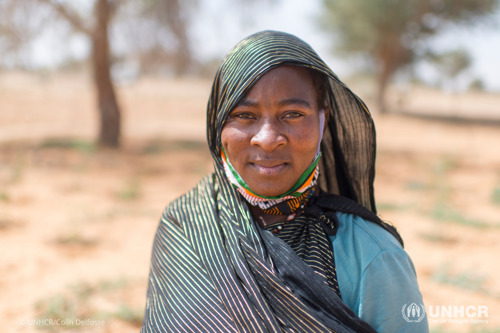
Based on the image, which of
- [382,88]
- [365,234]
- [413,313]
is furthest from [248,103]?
[382,88]

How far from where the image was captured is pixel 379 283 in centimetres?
108

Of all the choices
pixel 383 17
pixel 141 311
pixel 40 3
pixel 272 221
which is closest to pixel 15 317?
pixel 141 311

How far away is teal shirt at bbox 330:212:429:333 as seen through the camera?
108cm

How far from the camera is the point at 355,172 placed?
1.59 meters

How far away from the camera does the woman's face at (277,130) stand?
4.01 feet

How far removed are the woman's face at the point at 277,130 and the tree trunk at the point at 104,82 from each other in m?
8.23

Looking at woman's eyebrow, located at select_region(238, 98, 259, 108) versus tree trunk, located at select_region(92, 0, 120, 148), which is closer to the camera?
woman's eyebrow, located at select_region(238, 98, 259, 108)

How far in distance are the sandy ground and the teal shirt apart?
83.0 inches

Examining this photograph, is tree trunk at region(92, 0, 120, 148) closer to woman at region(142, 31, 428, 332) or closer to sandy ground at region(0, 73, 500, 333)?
sandy ground at region(0, 73, 500, 333)

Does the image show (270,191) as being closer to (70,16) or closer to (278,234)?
(278,234)

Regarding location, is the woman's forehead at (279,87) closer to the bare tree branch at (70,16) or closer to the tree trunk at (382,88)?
the bare tree branch at (70,16)

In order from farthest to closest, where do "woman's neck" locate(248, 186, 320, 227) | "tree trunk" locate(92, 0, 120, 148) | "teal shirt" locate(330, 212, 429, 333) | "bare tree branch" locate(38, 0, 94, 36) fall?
1. "tree trunk" locate(92, 0, 120, 148)
2. "bare tree branch" locate(38, 0, 94, 36)
3. "woman's neck" locate(248, 186, 320, 227)
4. "teal shirt" locate(330, 212, 429, 333)

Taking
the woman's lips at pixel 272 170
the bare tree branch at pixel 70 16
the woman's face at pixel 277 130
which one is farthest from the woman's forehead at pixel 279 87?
the bare tree branch at pixel 70 16

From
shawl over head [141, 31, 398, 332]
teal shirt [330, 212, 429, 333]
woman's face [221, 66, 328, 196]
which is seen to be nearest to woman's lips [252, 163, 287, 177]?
woman's face [221, 66, 328, 196]
